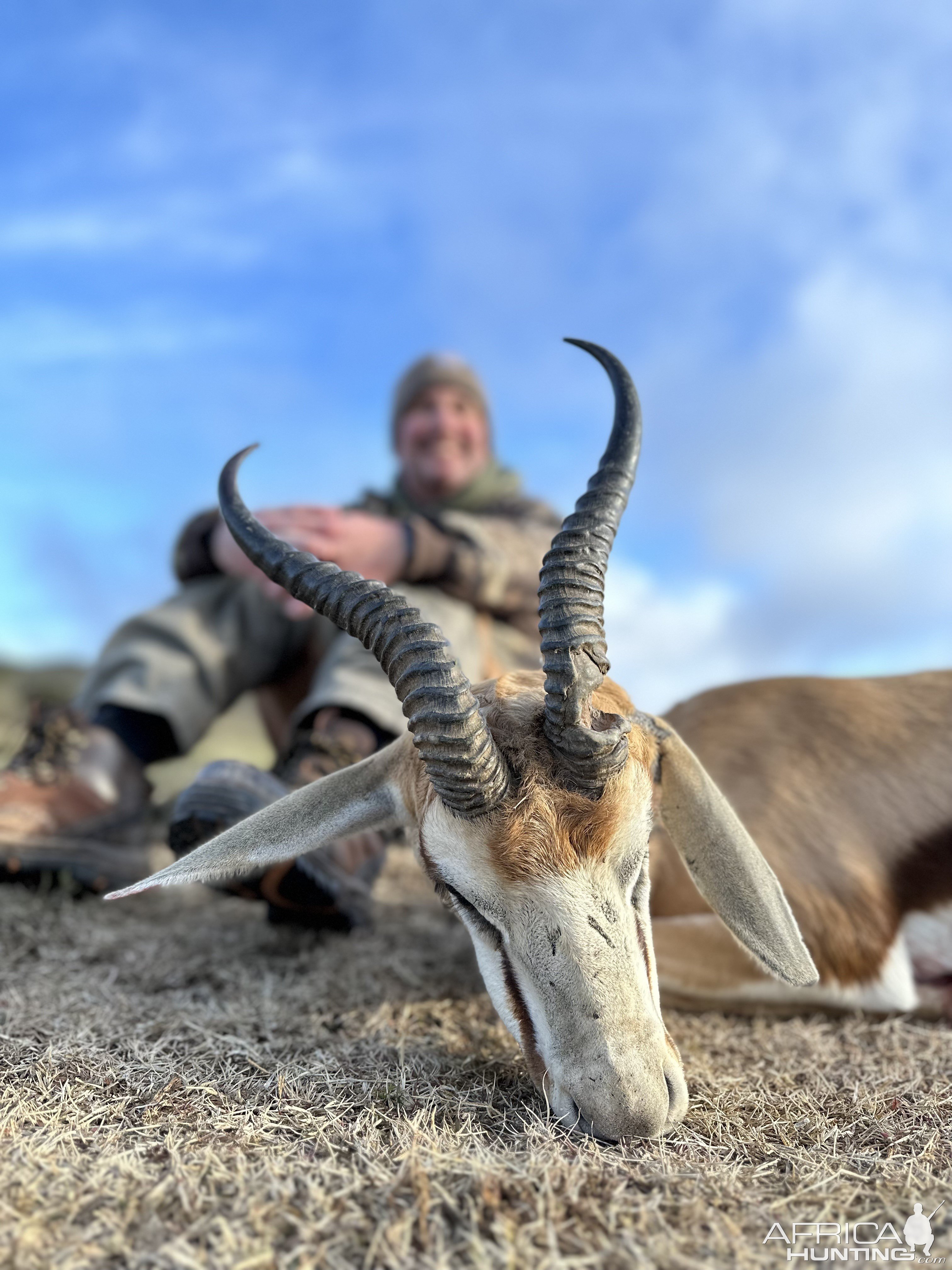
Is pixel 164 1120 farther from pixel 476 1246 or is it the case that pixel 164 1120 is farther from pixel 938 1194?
pixel 938 1194

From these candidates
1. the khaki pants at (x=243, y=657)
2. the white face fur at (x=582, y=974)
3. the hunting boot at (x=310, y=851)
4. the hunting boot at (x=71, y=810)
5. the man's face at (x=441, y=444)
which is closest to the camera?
the white face fur at (x=582, y=974)

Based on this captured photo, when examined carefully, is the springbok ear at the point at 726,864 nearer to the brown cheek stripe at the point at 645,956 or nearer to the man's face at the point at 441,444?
the brown cheek stripe at the point at 645,956

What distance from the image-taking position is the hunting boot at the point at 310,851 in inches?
162

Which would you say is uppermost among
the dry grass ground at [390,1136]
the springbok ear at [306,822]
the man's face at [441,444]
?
the man's face at [441,444]

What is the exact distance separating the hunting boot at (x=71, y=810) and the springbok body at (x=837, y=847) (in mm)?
3420

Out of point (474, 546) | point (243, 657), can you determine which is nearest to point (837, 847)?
point (474, 546)

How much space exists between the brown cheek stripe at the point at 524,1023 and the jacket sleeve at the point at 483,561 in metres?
3.68

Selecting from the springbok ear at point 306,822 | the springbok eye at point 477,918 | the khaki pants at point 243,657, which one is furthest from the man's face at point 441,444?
the springbok eye at point 477,918

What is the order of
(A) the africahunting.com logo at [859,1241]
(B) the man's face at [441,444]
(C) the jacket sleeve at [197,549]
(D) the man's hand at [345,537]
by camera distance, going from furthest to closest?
(B) the man's face at [441,444] < (C) the jacket sleeve at [197,549] < (D) the man's hand at [345,537] < (A) the africahunting.com logo at [859,1241]

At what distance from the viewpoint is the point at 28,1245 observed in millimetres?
1966

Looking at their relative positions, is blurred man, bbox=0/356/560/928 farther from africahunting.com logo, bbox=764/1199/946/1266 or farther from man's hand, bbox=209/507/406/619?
africahunting.com logo, bbox=764/1199/946/1266

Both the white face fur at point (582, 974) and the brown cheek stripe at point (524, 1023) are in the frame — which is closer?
the white face fur at point (582, 974)

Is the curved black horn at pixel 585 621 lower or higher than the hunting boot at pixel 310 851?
higher

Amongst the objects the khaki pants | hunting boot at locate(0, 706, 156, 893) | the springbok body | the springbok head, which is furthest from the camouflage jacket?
the springbok head
